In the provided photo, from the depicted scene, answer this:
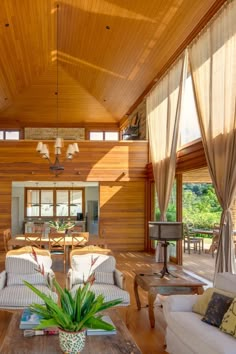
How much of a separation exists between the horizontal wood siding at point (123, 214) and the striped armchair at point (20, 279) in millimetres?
5764

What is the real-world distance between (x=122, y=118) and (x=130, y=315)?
9.90 m

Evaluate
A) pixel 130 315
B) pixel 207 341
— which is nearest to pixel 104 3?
pixel 130 315

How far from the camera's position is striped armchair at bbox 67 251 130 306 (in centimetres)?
466

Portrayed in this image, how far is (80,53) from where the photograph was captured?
9867 millimetres

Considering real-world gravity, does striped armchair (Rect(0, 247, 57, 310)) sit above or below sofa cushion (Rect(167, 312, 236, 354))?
above

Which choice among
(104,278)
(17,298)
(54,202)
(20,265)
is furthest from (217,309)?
(54,202)

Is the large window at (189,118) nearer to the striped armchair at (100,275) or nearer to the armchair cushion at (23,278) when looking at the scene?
the striped armchair at (100,275)

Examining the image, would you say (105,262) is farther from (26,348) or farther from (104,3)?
(104,3)

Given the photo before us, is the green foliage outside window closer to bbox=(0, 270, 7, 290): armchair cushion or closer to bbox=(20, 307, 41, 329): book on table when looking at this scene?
bbox=(0, 270, 7, 290): armchair cushion

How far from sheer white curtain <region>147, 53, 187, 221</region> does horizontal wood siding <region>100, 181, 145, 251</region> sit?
5.82ft

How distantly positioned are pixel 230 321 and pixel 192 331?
35 cm

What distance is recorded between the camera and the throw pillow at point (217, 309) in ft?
11.0

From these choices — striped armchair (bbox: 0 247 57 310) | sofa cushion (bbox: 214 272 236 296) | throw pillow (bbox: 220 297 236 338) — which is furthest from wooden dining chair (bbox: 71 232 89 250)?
throw pillow (bbox: 220 297 236 338)

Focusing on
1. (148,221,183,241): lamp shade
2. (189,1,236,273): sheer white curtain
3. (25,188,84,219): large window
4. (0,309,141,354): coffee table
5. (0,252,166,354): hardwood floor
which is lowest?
(0,252,166,354): hardwood floor
